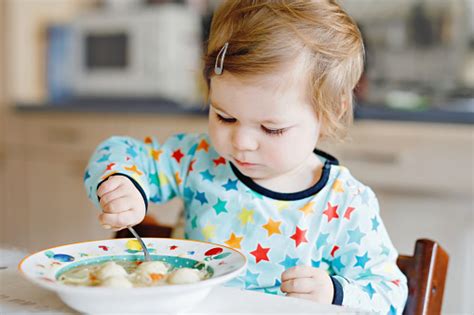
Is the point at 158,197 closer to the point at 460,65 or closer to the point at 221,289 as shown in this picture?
the point at 221,289

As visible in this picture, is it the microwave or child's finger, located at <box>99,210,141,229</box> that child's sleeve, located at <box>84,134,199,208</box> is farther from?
the microwave

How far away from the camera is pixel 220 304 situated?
72cm

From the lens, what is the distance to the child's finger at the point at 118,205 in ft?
2.82

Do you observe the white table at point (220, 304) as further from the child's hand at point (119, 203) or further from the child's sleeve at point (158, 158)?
the child's sleeve at point (158, 158)

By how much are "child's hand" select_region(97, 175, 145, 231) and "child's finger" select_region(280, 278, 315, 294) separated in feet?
0.69

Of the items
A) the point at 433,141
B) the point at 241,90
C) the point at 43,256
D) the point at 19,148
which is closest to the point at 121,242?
the point at 43,256

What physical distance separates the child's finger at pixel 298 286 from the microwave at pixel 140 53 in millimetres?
1984

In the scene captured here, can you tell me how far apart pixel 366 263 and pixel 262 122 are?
9.5 inches

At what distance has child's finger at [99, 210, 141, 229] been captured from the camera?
2.76 ft

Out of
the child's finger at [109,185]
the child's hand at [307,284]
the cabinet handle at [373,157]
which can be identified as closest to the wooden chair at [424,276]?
the child's hand at [307,284]

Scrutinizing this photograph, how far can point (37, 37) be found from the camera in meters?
3.25

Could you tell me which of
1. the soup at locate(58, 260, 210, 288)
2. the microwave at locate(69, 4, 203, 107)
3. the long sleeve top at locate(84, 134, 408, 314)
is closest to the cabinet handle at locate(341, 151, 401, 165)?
the microwave at locate(69, 4, 203, 107)

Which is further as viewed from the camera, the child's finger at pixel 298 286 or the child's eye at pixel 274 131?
the child's eye at pixel 274 131

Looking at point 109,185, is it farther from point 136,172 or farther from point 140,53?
point 140,53
